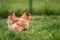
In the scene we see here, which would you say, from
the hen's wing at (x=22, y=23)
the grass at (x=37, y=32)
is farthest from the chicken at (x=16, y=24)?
the grass at (x=37, y=32)

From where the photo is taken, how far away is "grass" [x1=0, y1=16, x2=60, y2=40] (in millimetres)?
7337

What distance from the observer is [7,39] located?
7094 mm

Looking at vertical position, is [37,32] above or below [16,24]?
below

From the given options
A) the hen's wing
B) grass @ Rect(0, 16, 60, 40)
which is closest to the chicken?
Result: the hen's wing

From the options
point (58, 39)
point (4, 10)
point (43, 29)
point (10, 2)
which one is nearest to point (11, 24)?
point (43, 29)

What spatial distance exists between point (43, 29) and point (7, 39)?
3.12 metres

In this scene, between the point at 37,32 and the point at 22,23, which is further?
the point at 37,32

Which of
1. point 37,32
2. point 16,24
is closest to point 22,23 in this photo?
point 16,24

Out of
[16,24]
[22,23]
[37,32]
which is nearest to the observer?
[16,24]

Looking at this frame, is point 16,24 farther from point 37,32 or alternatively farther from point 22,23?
point 37,32

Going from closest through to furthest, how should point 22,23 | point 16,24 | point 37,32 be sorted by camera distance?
1. point 16,24
2. point 22,23
3. point 37,32

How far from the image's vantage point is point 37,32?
9219 millimetres

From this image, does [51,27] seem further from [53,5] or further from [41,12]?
[53,5]

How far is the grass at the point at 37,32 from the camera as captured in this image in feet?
24.1
